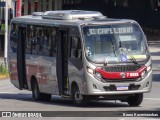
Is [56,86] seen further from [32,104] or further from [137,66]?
[137,66]

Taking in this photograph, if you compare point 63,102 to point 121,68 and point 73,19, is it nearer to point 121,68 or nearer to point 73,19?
point 73,19

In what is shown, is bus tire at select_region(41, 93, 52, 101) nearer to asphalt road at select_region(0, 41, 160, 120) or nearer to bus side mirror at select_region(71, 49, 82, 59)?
asphalt road at select_region(0, 41, 160, 120)

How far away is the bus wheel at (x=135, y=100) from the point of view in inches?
931

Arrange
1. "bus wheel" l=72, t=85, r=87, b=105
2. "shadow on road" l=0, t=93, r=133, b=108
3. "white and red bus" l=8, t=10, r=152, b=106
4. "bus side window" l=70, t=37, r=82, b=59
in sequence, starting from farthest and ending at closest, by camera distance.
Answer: "shadow on road" l=0, t=93, r=133, b=108 < "bus side window" l=70, t=37, r=82, b=59 < "bus wheel" l=72, t=85, r=87, b=105 < "white and red bus" l=8, t=10, r=152, b=106

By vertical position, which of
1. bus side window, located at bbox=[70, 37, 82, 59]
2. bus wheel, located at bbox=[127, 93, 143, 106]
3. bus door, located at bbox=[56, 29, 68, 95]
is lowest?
bus wheel, located at bbox=[127, 93, 143, 106]

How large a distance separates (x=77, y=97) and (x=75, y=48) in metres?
1.38

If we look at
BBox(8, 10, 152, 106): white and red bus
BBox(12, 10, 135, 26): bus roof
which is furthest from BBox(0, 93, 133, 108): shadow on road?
BBox(12, 10, 135, 26): bus roof

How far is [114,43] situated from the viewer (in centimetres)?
2358

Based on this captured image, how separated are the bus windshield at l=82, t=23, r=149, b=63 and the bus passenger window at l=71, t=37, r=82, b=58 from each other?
0.86 ft

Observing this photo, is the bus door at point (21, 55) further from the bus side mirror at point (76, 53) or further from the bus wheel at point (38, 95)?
the bus side mirror at point (76, 53)

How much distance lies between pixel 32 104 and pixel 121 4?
58.2 m

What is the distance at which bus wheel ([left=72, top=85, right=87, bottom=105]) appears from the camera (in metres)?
23.3

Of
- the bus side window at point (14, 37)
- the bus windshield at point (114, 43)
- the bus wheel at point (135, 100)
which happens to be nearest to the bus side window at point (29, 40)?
the bus side window at point (14, 37)

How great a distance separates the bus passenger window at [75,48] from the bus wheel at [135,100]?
198 centimetres
